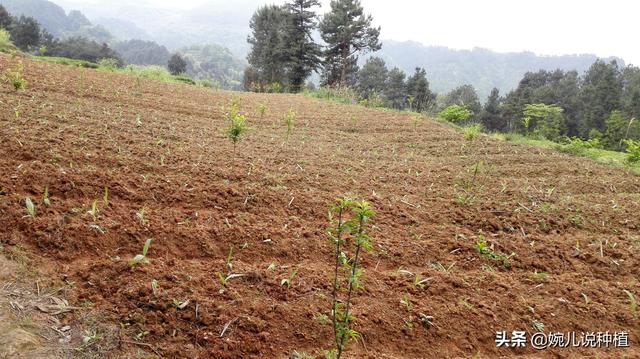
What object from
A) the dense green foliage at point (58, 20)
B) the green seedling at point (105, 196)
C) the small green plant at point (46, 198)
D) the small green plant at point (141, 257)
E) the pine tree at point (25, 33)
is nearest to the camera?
the small green plant at point (141, 257)

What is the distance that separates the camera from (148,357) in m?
1.78

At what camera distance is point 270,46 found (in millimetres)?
29703

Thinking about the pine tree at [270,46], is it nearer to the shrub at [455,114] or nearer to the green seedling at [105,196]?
the shrub at [455,114]

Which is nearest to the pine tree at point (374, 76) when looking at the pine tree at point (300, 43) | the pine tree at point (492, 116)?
the pine tree at point (492, 116)

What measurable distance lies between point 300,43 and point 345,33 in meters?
3.35

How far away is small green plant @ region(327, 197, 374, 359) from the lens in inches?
70.4

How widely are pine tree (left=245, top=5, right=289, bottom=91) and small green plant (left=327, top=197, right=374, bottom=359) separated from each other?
22443 millimetres

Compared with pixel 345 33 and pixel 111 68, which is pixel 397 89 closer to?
pixel 345 33

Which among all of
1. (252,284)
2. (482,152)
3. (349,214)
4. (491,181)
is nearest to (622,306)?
(349,214)

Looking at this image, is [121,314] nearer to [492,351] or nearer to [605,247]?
[492,351]

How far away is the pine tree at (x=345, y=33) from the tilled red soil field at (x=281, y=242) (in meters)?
24.4

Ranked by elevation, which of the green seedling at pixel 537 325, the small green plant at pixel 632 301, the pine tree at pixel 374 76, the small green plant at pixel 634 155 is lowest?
the green seedling at pixel 537 325

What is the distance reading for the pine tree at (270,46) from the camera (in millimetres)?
28578

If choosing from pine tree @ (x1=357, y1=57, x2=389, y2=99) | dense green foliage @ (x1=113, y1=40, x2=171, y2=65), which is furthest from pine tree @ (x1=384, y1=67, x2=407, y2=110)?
dense green foliage @ (x1=113, y1=40, x2=171, y2=65)
